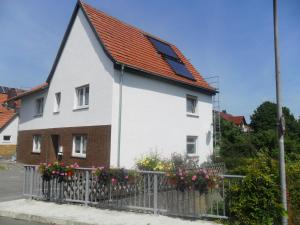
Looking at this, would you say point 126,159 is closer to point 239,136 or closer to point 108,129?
point 108,129

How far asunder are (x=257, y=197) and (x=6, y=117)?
29.3m

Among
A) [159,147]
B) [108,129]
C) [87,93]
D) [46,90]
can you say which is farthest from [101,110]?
[46,90]

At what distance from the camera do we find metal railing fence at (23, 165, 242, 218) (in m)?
7.86

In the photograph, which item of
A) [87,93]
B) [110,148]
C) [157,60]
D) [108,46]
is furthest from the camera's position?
[157,60]

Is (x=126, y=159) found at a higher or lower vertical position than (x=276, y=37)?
lower

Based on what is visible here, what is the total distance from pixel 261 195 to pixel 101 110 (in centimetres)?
899

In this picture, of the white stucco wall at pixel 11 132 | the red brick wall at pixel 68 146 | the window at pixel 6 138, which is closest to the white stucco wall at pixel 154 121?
the red brick wall at pixel 68 146

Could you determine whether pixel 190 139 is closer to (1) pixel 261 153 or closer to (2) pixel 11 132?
(1) pixel 261 153

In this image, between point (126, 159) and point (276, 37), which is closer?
point (276, 37)

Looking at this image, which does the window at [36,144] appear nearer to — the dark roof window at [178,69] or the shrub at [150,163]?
the shrub at [150,163]

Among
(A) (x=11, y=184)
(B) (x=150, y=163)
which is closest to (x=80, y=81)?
(B) (x=150, y=163)

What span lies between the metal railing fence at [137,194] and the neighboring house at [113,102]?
3574 millimetres

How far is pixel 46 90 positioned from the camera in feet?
63.5

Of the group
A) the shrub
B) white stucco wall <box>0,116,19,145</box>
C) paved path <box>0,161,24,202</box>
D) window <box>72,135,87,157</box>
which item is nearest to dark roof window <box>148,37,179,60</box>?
window <box>72,135,87,157</box>
